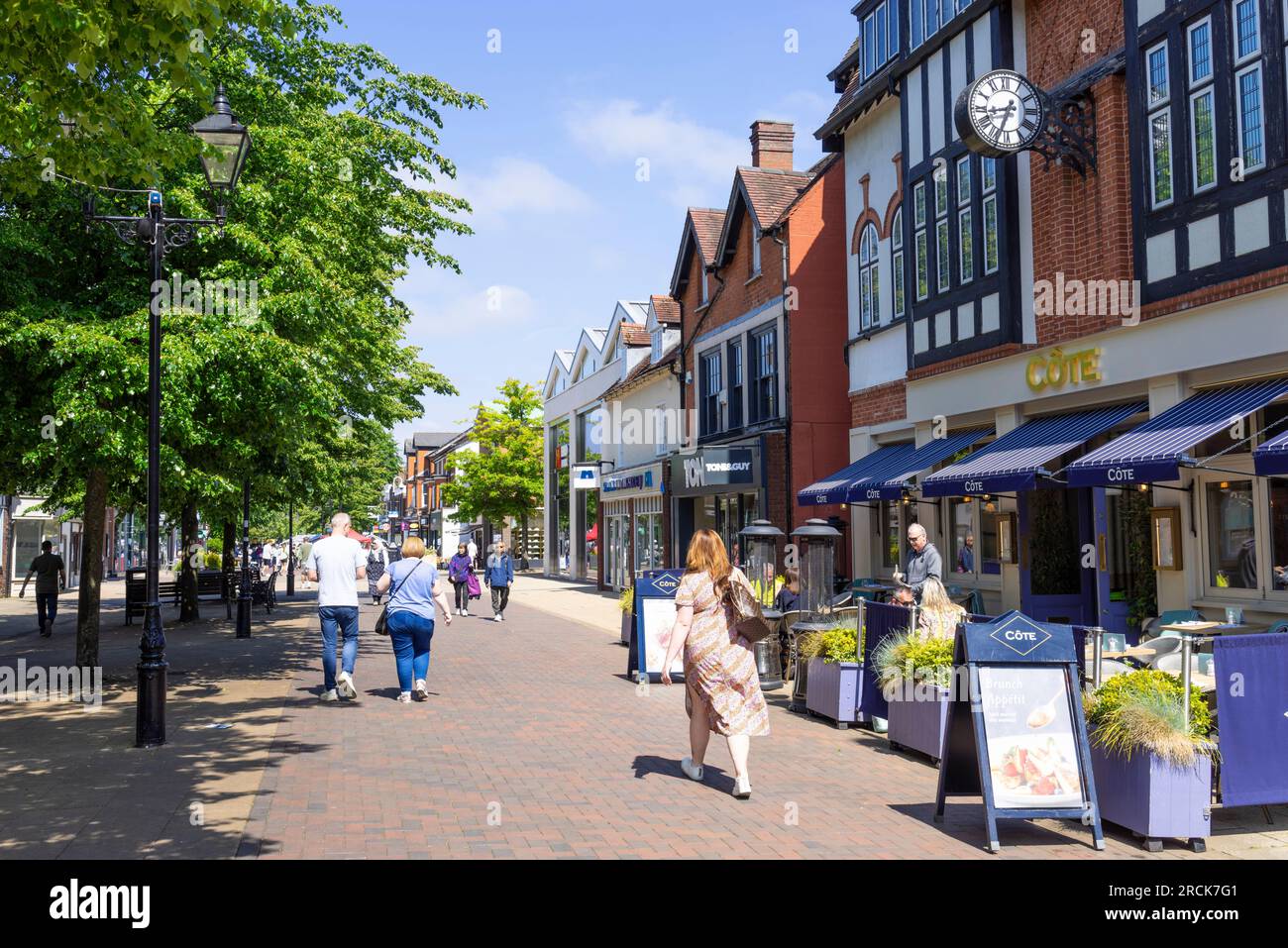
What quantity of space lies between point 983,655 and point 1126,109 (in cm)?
840

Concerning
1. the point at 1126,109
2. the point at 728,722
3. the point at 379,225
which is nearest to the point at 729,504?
the point at 379,225

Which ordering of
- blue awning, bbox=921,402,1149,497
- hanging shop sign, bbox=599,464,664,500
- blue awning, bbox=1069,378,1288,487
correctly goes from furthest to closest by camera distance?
hanging shop sign, bbox=599,464,664,500, blue awning, bbox=921,402,1149,497, blue awning, bbox=1069,378,1288,487

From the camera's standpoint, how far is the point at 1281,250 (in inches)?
399

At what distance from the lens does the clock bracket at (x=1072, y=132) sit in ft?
42.3

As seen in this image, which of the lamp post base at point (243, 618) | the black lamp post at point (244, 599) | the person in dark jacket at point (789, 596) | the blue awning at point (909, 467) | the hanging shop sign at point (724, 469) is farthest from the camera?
the hanging shop sign at point (724, 469)

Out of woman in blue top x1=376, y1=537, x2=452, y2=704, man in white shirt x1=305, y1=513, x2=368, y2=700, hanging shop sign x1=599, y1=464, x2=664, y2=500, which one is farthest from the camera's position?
hanging shop sign x1=599, y1=464, x2=664, y2=500

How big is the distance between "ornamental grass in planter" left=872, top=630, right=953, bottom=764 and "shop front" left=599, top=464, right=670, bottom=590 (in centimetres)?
1963

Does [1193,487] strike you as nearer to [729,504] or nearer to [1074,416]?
[1074,416]

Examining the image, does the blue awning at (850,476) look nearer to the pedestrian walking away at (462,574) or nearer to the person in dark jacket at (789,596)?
→ the person in dark jacket at (789,596)

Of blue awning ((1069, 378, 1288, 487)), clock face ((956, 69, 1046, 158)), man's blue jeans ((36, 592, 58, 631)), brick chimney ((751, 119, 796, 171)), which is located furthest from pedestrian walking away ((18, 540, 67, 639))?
blue awning ((1069, 378, 1288, 487))

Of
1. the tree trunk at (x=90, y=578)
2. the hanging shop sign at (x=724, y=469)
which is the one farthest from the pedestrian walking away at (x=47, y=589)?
the hanging shop sign at (x=724, y=469)

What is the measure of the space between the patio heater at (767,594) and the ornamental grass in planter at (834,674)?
57 cm

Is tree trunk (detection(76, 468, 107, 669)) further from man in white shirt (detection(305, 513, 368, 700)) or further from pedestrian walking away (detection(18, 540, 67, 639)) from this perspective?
pedestrian walking away (detection(18, 540, 67, 639))

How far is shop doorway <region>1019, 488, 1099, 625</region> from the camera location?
45.7 feet
